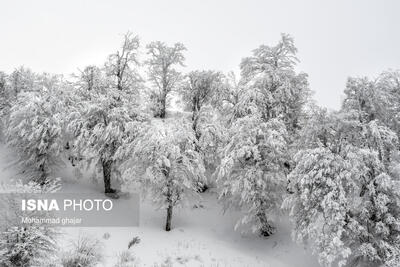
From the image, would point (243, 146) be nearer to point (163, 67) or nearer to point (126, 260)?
point (126, 260)

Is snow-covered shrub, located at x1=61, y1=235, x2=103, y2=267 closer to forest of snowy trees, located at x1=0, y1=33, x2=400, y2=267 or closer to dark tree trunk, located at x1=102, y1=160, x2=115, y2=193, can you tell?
forest of snowy trees, located at x1=0, y1=33, x2=400, y2=267

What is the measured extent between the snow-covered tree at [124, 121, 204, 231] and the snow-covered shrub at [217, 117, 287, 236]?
239 cm

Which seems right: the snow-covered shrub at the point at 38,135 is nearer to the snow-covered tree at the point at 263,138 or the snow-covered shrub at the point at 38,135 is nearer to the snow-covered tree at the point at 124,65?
the snow-covered tree at the point at 124,65

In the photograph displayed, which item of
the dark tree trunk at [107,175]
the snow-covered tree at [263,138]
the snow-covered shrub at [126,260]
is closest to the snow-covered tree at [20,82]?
the dark tree trunk at [107,175]

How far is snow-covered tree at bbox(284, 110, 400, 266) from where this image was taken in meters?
17.2

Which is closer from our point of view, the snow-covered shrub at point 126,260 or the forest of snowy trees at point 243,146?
the forest of snowy trees at point 243,146

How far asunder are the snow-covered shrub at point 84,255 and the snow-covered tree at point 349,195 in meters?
11.1

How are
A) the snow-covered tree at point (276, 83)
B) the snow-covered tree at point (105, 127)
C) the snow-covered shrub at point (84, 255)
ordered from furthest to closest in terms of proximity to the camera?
1. the snow-covered tree at point (276, 83)
2. the snow-covered tree at point (105, 127)
3. the snow-covered shrub at point (84, 255)

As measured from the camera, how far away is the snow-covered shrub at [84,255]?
16188mm

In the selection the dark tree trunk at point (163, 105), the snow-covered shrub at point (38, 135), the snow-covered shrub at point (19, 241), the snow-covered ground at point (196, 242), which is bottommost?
the snow-covered ground at point (196, 242)

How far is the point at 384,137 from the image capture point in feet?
61.0

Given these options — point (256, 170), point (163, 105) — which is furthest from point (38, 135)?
point (256, 170)

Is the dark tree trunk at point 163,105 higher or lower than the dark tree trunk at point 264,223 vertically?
higher

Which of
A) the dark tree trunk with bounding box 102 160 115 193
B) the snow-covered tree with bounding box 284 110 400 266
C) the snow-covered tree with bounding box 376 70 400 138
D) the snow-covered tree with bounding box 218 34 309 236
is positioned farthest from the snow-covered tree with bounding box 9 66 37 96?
the snow-covered tree with bounding box 376 70 400 138
